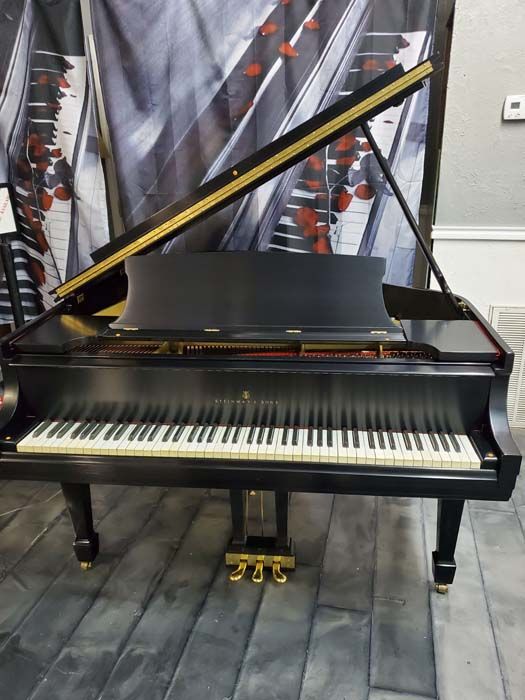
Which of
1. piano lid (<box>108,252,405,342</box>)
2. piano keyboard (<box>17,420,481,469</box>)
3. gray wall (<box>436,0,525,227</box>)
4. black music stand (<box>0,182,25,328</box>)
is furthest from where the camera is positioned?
black music stand (<box>0,182,25,328</box>)

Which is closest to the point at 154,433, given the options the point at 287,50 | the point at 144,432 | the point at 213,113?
the point at 144,432

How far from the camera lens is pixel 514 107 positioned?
242cm

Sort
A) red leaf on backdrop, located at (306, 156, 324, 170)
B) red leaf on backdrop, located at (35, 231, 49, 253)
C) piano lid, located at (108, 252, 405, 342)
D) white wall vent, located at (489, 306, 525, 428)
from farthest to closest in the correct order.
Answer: red leaf on backdrop, located at (35, 231, 49, 253) < white wall vent, located at (489, 306, 525, 428) < red leaf on backdrop, located at (306, 156, 324, 170) < piano lid, located at (108, 252, 405, 342)

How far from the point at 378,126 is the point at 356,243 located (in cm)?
58

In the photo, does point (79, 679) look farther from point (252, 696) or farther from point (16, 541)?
point (16, 541)

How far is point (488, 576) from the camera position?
1803mm

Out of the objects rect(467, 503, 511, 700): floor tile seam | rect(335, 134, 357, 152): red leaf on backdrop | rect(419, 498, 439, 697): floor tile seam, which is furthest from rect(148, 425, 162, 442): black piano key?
rect(335, 134, 357, 152): red leaf on backdrop

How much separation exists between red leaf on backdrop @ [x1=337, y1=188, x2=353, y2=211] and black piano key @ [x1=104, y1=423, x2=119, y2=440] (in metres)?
1.72

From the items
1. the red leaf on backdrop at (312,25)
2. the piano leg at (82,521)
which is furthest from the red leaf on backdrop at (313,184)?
the piano leg at (82,521)

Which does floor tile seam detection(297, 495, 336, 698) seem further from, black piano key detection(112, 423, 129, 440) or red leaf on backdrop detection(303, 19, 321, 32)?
red leaf on backdrop detection(303, 19, 321, 32)

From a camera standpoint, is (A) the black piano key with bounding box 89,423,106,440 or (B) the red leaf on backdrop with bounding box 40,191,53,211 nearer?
(A) the black piano key with bounding box 89,423,106,440

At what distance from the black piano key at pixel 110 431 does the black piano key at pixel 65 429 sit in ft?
0.41

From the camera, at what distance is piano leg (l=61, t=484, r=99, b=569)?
179 centimetres

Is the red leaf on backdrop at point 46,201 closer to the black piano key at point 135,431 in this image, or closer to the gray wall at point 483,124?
the black piano key at point 135,431
